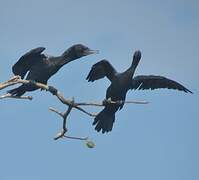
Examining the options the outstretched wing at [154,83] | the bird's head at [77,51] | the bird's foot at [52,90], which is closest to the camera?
the bird's foot at [52,90]

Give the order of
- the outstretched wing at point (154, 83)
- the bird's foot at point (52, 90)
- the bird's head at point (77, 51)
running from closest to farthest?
the bird's foot at point (52, 90), the bird's head at point (77, 51), the outstretched wing at point (154, 83)

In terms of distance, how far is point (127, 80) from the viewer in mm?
16234

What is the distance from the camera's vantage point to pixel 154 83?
17.5 meters

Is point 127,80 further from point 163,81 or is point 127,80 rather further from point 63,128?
point 63,128

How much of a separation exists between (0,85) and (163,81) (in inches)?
205

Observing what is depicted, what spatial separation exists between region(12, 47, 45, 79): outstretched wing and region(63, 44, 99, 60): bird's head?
2.44 ft

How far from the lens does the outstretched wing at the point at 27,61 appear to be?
53.5 ft

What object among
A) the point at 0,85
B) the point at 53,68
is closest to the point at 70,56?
the point at 53,68

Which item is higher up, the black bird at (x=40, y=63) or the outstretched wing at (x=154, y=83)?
the black bird at (x=40, y=63)

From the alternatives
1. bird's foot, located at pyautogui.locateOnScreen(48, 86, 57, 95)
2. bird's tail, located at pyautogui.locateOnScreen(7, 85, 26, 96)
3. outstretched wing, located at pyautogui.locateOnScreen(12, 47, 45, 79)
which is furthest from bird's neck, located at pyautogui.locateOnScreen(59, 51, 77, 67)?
bird's foot, located at pyautogui.locateOnScreen(48, 86, 57, 95)

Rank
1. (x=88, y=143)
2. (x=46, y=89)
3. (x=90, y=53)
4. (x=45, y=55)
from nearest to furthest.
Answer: (x=88, y=143) < (x=46, y=89) < (x=90, y=53) < (x=45, y=55)

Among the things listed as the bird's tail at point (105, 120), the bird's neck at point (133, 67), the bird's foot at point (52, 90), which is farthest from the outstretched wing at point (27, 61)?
the bird's foot at point (52, 90)

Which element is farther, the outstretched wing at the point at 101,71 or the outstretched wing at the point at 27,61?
the outstretched wing at the point at 101,71

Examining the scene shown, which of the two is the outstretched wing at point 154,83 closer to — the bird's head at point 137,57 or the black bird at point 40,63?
the bird's head at point 137,57
